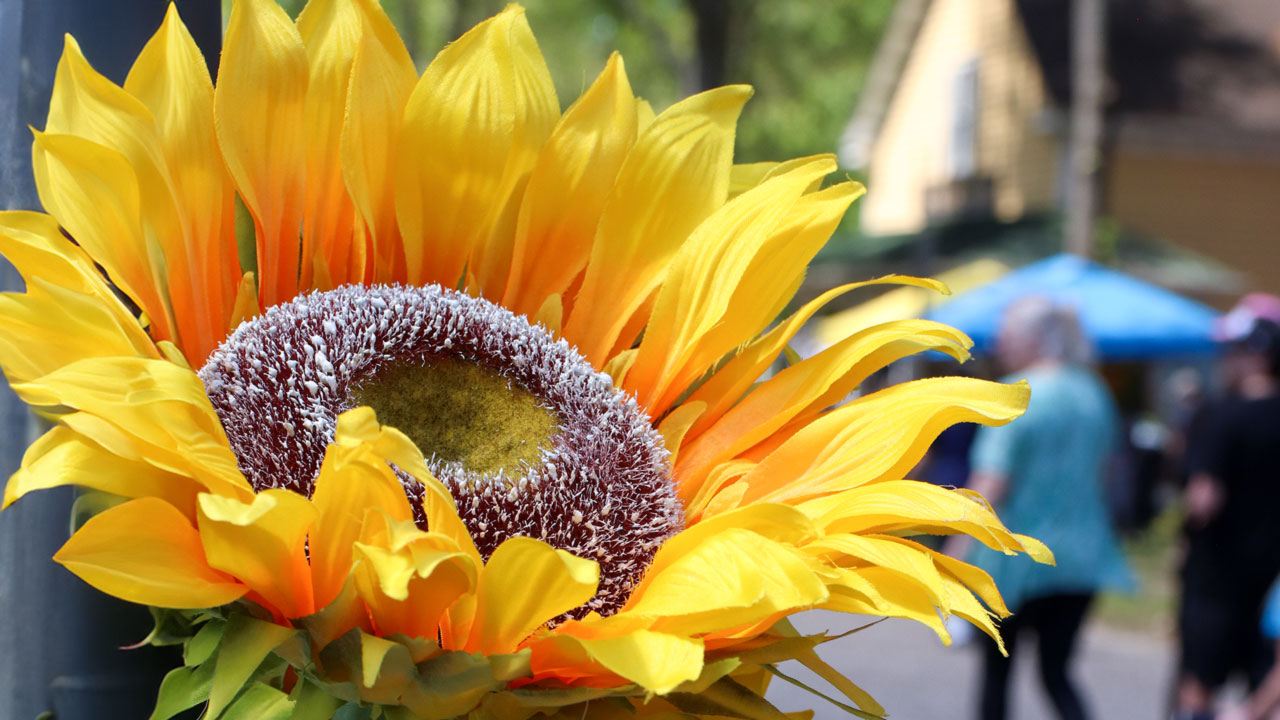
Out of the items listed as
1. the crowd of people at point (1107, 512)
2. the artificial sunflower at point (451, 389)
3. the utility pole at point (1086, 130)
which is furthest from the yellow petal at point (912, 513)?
the utility pole at point (1086, 130)

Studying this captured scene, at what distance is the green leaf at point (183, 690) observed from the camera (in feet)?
1.79

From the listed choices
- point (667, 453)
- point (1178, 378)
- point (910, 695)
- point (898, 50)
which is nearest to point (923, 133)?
point (898, 50)

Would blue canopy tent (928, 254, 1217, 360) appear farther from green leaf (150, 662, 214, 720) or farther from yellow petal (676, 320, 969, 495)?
green leaf (150, 662, 214, 720)

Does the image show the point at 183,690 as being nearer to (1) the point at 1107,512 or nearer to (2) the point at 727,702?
(2) the point at 727,702

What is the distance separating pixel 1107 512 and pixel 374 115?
544 cm

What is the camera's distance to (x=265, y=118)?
659mm

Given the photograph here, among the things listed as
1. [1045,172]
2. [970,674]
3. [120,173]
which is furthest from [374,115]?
[1045,172]

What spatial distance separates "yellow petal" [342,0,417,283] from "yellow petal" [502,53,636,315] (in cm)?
8

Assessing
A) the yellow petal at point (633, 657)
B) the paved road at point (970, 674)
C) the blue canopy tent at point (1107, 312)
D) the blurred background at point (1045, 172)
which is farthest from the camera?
the blue canopy tent at point (1107, 312)

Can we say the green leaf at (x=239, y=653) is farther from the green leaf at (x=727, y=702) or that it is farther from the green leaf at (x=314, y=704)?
the green leaf at (x=727, y=702)

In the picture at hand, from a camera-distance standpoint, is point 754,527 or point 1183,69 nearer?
point 754,527

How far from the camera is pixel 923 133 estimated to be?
2153 centimetres

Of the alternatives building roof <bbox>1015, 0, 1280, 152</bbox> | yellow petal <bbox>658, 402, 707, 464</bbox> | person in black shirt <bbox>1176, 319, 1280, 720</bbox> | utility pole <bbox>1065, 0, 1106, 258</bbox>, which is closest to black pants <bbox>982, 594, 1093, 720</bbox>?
person in black shirt <bbox>1176, 319, 1280, 720</bbox>

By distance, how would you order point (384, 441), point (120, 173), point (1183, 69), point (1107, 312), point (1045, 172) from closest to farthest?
point (384, 441) → point (120, 173) → point (1107, 312) → point (1183, 69) → point (1045, 172)
